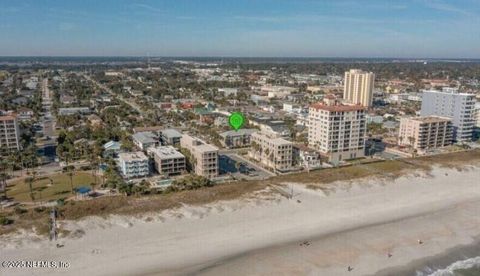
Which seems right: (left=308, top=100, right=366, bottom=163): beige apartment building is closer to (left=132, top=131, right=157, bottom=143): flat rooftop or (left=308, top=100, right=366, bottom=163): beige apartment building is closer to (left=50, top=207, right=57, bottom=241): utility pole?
(left=132, top=131, right=157, bottom=143): flat rooftop

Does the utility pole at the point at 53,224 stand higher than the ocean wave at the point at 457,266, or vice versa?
the utility pole at the point at 53,224

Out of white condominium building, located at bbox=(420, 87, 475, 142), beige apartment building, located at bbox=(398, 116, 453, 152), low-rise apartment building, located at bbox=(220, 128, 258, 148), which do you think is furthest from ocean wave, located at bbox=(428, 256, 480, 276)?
white condominium building, located at bbox=(420, 87, 475, 142)

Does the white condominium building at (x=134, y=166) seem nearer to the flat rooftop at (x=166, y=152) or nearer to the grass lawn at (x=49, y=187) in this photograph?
the flat rooftop at (x=166, y=152)

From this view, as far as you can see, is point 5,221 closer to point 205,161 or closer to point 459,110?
point 205,161

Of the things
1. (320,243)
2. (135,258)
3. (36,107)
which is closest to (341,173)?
(320,243)

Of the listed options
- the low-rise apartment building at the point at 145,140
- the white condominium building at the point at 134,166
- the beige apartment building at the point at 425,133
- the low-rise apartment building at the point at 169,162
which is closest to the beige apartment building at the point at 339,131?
the beige apartment building at the point at 425,133

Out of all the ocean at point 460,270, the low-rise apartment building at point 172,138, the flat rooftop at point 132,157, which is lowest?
the ocean at point 460,270
